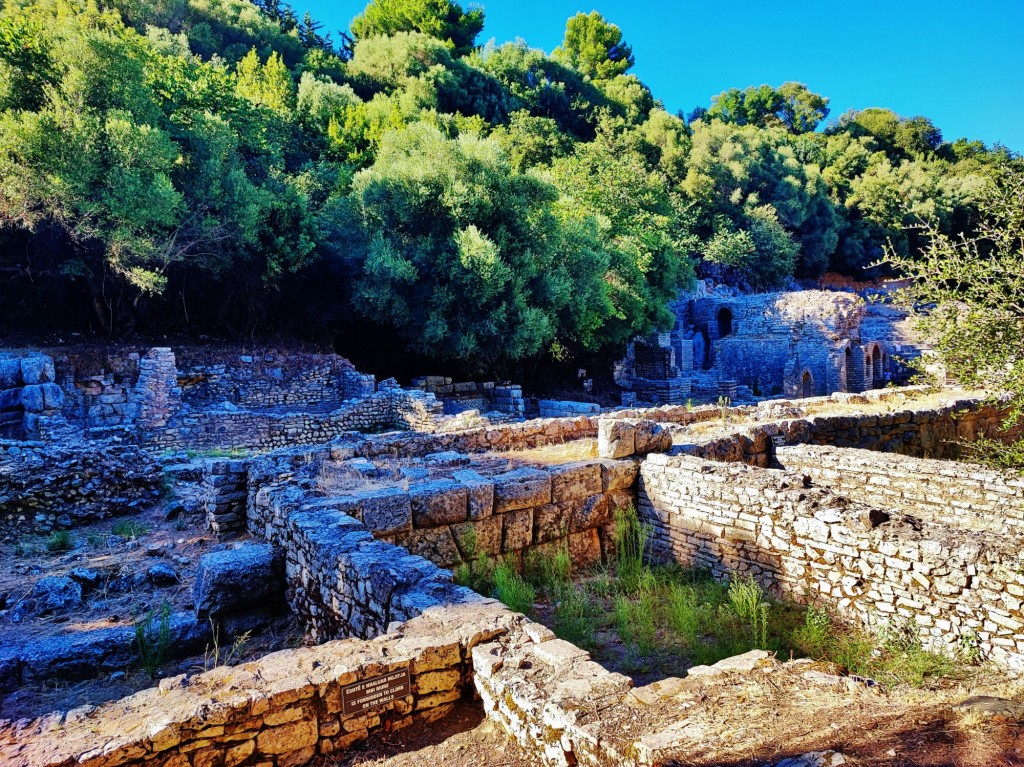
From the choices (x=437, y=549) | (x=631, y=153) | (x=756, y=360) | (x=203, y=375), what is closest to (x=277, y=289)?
(x=203, y=375)

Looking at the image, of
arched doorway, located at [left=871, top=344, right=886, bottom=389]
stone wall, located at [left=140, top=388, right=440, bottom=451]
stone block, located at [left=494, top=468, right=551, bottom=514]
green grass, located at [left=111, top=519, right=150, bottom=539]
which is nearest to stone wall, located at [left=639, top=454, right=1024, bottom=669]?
stone block, located at [left=494, top=468, right=551, bottom=514]

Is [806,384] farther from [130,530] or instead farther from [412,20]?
[412,20]

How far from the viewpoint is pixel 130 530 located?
9016 millimetres

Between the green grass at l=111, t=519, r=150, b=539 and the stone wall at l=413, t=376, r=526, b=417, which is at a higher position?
the stone wall at l=413, t=376, r=526, b=417

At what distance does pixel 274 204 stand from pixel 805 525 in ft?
66.6

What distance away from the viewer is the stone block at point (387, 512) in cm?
614

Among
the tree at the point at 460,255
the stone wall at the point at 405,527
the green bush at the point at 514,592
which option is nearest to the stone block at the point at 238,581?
the stone wall at the point at 405,527

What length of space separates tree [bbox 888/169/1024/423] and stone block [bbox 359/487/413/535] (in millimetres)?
5255

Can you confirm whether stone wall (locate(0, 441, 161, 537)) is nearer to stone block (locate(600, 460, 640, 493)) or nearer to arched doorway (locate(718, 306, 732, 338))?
stone block (locate(600, 460, 640, 493))

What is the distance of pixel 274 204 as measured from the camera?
21.1m

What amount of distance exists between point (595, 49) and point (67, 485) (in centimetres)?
6363

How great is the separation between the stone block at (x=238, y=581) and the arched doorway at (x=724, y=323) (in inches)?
1370

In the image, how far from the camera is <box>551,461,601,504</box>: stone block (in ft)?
23.3

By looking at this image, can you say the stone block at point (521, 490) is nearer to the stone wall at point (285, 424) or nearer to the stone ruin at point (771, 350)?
the stone wall at point (285, 424)
